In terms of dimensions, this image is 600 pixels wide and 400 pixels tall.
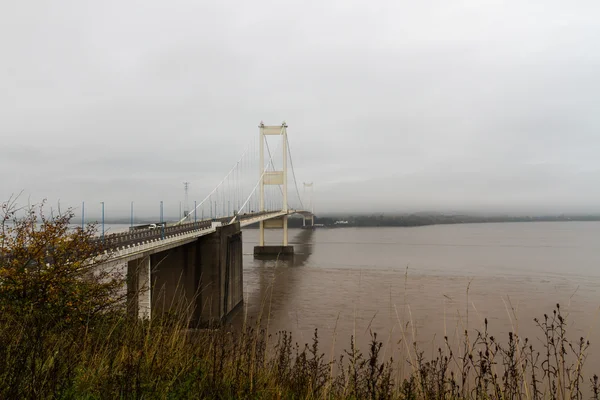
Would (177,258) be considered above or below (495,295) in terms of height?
above

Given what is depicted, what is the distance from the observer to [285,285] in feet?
99.9

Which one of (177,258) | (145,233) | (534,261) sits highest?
(145,233)

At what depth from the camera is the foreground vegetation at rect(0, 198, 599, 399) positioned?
270 centimetres

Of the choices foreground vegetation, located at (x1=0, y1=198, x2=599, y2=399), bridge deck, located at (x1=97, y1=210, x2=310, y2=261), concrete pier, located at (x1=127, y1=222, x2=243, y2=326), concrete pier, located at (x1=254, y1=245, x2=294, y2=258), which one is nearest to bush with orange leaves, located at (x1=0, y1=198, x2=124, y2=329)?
foreground vegetation, located at (x1=0, y1=198, x2=599, y2=399)

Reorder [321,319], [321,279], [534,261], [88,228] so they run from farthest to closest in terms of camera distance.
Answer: [534,261] → [321,279] → [321,319] → [88,228]

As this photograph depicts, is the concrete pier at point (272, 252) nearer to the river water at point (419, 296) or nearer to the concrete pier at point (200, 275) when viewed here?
the river water at point (419, 296)

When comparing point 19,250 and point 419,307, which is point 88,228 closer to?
point 19,250

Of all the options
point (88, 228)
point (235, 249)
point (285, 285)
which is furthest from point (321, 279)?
point (88, 228)

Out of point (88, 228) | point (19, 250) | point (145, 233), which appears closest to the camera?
point (19, 250)

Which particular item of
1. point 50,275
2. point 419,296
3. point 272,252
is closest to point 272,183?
point 272,252

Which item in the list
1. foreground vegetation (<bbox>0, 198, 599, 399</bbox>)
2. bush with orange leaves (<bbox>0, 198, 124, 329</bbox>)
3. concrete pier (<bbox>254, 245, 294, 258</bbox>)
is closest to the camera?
foreground vegetation (<bbox>0, 198, 599, 399</bbox>)

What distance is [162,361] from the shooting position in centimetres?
342

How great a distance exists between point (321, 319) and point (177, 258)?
7.79 meters

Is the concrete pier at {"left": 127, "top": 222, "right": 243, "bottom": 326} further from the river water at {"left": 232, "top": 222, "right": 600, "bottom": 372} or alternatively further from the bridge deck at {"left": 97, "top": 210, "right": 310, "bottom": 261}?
the river water at {"left": 232, "top": 222, "right": 600, "bottom": 372}
